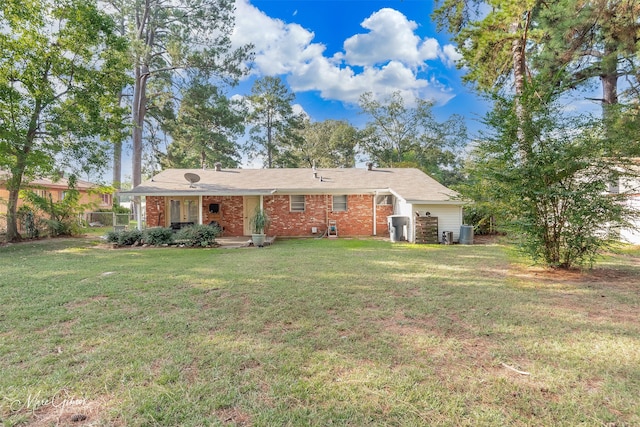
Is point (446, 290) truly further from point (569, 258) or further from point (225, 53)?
point (225, 53)

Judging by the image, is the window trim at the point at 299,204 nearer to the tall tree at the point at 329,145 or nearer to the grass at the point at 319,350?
the grass at the point at 319,350

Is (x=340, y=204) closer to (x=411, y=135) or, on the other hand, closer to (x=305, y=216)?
(x=305, y=216)

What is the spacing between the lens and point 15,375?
2.53 m

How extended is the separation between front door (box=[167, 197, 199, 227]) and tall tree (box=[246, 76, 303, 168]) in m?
13.4

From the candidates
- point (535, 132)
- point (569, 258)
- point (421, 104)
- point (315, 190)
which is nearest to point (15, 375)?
point (535, 132)

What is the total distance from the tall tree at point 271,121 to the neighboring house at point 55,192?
12.9 m

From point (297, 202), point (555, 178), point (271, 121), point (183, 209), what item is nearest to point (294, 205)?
point (297, 202)

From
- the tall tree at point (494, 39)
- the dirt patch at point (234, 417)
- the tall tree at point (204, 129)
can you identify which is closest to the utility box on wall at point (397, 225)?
the tall tree at point (494, 39)

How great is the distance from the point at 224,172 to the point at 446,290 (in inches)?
561

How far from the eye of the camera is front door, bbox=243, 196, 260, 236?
14656 millimetres

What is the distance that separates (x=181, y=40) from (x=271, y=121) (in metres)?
9.84

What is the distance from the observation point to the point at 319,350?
3.01 metres

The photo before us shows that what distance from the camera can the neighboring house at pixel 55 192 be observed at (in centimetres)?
1373

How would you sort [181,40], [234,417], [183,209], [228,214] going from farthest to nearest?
[181,40] < [183,209] < [228,214] < [234,417]
